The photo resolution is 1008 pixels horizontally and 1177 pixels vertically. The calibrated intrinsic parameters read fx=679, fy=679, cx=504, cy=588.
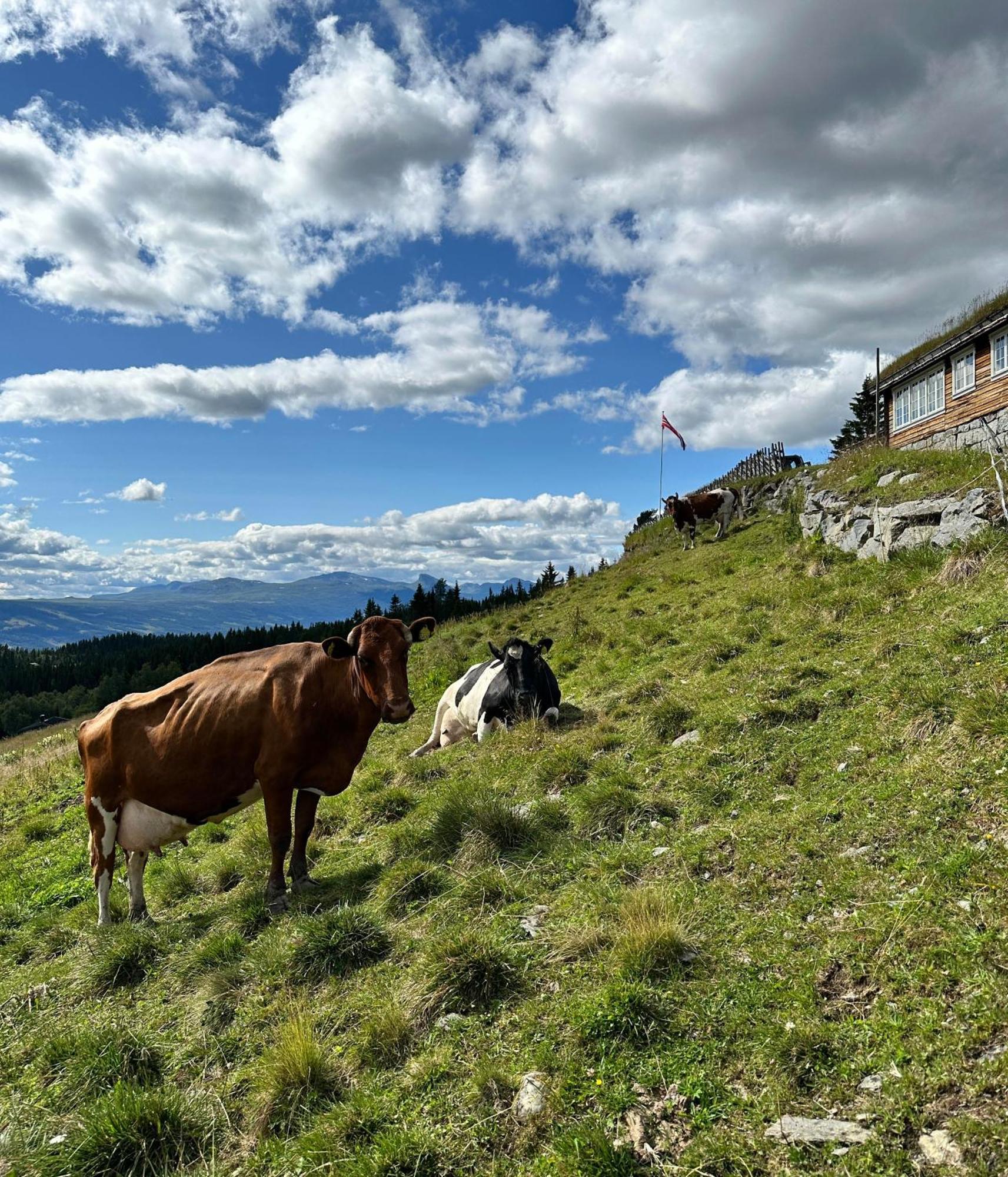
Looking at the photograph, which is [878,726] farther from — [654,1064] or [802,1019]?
[654,1064]

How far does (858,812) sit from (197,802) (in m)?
6.13

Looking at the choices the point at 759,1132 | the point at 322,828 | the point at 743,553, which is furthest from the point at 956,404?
the point at 759,1132

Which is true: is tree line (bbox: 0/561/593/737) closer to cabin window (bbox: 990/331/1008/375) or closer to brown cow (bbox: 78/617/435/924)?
cabin window (bbox: 990/331/1008/375)

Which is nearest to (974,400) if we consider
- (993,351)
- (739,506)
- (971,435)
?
(993,351)

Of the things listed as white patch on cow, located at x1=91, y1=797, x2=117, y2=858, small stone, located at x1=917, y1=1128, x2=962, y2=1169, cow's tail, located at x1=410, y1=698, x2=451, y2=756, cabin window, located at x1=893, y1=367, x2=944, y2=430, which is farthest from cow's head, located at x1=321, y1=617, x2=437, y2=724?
cabin window, located at x1=893, y1=367, x2=944, y2=430

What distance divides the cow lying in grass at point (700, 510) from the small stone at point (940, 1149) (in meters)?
26.2

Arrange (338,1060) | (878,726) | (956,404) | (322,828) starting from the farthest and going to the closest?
(956,404)
(322,828)
(878,726)
(338,1060)

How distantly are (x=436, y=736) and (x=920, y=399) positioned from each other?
90.1 ft

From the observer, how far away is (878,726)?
20.7 feet

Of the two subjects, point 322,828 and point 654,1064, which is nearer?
point 654,1064

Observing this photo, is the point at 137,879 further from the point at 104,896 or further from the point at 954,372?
the point at 954,372

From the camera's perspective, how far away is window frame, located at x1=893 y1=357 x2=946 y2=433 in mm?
27062

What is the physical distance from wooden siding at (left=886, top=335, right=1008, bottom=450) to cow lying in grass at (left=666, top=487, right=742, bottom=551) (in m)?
6.62

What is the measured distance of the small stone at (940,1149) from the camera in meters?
2.64
